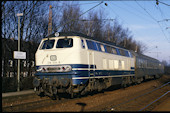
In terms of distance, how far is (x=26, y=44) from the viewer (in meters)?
20.0

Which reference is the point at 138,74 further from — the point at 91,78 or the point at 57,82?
the point at 57,82

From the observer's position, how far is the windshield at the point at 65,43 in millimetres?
11945

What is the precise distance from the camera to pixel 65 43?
12.1m

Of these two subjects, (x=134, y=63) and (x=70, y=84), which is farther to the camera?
(x=134, y=63)

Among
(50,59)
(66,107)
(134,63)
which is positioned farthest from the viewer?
(134,63)

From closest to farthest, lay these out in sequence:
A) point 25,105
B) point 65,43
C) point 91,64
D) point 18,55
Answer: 1. point 25,105
2. point 65,43
3. point 91,64
4. point 18,55

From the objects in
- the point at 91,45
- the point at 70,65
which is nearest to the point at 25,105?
the point at 70,65

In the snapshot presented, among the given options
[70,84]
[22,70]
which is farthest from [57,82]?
[22,70]

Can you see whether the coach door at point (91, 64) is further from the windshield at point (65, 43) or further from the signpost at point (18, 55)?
the signpost at point (18, 55)

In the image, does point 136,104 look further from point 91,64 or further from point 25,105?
point 25,105

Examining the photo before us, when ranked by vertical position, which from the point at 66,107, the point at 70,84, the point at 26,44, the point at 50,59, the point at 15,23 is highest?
the point at 15,23

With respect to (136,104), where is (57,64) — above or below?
above

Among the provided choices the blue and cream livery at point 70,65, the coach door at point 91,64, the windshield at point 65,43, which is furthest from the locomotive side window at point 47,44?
the coach door at point 91,64

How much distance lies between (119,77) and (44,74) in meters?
7.32
